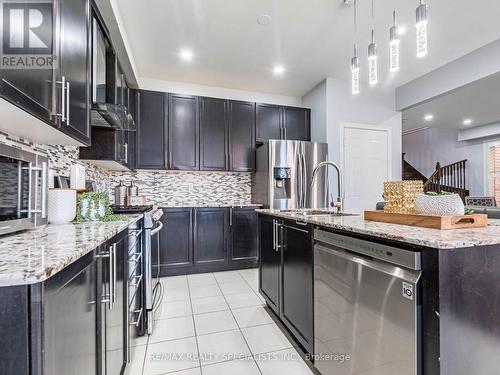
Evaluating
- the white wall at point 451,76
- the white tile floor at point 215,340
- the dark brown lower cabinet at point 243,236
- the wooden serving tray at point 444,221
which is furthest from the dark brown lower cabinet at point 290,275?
the white wall at point 451,76

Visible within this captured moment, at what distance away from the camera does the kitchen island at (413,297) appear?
0.89m

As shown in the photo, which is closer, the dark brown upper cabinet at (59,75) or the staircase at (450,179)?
the dark brown upper cabinet at (59,75)

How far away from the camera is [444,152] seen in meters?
7.79

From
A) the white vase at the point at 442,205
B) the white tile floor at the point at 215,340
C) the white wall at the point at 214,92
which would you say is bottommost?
the white tile floor at the point at 215,340

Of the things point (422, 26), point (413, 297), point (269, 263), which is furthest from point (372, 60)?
point (269, 263)

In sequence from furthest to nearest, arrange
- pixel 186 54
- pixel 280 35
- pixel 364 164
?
pixel 364 164
pixel 186 54
pixel 280 35

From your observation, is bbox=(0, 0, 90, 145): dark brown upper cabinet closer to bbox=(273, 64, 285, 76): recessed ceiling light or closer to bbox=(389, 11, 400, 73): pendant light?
bbox=(389, 11, 400, 73): pendant light

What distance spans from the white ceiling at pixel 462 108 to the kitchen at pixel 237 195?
0.07 m

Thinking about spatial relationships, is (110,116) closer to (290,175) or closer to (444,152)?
(290,175)

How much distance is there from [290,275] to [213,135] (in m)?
2.56

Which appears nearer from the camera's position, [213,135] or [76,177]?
[76,177]

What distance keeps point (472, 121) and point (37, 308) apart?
8.11 metres

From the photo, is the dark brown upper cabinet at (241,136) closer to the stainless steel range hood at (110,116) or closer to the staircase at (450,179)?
the stainless steel range hood at (110,116)

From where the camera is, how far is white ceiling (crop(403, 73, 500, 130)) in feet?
13.0
